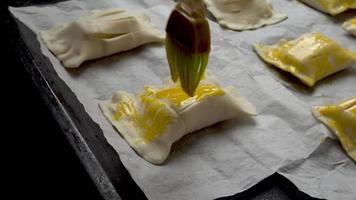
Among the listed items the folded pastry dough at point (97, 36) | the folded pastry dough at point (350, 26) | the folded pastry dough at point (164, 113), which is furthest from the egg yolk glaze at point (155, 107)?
the folded pastry dough at point (350, 26)

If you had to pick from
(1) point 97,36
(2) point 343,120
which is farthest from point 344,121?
(1) point 97,36

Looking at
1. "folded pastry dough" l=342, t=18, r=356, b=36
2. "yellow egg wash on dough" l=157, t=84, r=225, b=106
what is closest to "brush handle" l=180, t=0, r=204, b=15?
"yellow egg wash on dough" l=157, t=84, r=225, b=106

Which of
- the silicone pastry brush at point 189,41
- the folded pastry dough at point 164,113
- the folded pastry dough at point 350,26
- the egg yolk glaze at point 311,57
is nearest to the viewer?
the silicone pastry brush at point 189,41

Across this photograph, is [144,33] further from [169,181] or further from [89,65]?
[169,181]

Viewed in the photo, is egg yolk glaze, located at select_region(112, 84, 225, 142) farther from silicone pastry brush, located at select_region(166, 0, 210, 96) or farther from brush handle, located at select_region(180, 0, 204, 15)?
brush handle, located at select_region(180, 0, 204, 15)

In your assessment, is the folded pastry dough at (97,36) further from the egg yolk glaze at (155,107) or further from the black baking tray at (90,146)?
the egg yolk glaze at (155,107)

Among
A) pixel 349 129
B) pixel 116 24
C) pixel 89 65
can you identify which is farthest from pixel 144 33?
pixel 349 129
